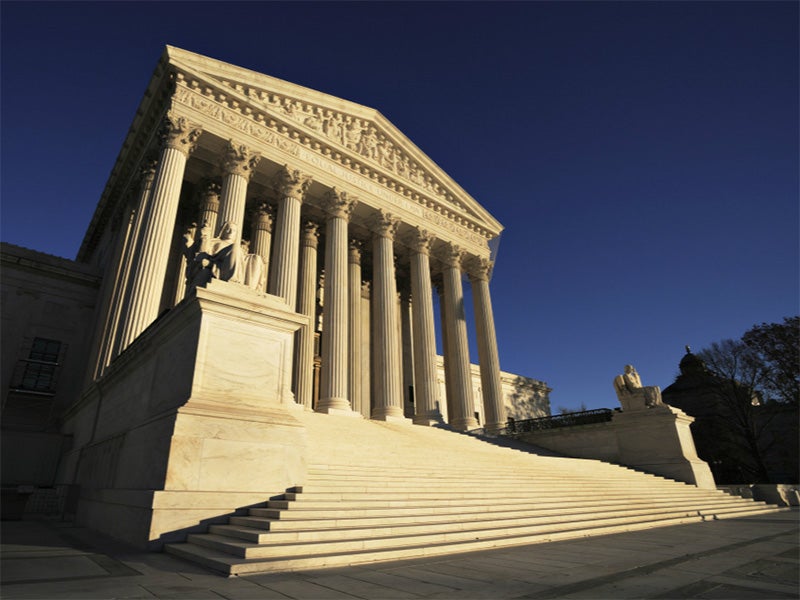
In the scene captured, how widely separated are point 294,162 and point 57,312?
15.7 m

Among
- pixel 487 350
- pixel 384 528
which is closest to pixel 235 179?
pixel 384 528

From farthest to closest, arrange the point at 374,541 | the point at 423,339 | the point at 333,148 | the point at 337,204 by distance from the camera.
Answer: the point at 423,339
the point at 333,148
the point at 337,204
the point at 374,541

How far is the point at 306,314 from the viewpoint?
2502 centimetres

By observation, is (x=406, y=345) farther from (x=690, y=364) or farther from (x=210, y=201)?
(x=690, y=364)

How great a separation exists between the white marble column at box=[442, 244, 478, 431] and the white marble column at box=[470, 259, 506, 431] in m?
1.23

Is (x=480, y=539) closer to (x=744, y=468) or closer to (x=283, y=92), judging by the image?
(x=283, y=92)

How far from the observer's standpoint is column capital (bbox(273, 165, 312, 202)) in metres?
23.7

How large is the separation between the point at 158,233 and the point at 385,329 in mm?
12516

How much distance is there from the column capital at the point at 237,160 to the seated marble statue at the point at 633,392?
871 inches

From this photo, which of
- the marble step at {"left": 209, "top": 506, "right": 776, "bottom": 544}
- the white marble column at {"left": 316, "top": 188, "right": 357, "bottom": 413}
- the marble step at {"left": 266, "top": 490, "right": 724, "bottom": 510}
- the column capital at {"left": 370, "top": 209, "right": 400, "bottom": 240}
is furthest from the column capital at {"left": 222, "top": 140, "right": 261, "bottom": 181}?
the marble step at {"left": 209, "top": 506, "right": 776, "bottom": 544}

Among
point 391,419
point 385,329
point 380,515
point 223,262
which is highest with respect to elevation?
point 385,329

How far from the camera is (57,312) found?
24.1 metres

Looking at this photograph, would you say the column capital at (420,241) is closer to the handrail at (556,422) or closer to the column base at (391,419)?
the column base at (391,419)

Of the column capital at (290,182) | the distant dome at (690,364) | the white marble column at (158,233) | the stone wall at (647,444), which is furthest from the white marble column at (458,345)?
the distant dome at (690,364)
